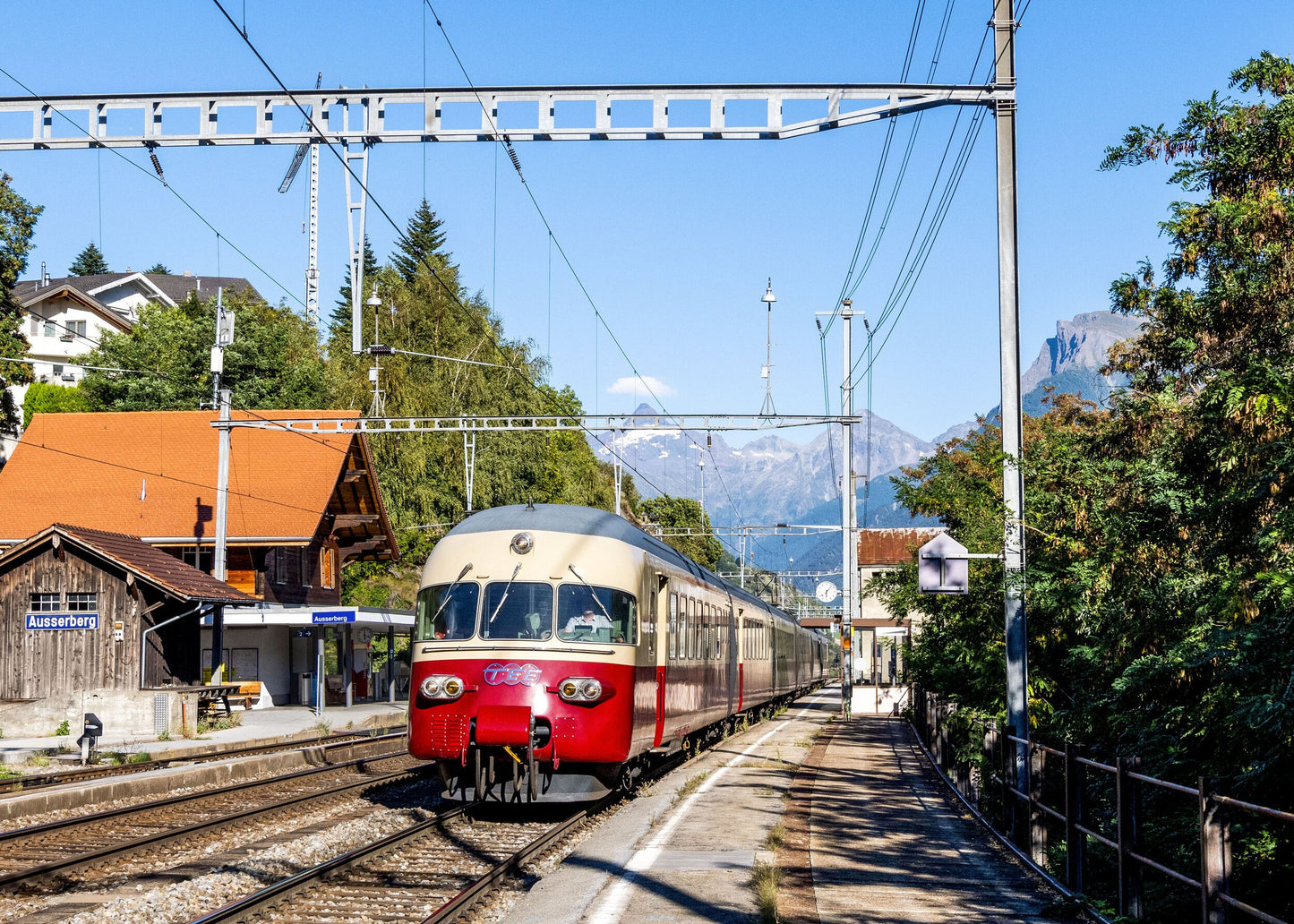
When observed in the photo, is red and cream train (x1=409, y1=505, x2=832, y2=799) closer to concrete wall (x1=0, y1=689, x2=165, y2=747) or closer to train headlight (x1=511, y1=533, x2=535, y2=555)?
train headlight (x1=511, y1=533, x2=535, y2=555)

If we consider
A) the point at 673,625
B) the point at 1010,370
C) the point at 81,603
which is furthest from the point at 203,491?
the point at 1010,370

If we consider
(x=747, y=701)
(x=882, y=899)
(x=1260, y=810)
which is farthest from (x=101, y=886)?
(x=747, y=701)

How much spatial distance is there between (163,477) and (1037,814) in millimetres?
35194

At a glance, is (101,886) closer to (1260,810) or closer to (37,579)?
(1260,810)

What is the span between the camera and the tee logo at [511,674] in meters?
13.8

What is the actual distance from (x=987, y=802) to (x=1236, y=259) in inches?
267

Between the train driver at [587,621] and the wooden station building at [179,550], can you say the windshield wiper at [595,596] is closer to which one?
the train driver at [587,621]

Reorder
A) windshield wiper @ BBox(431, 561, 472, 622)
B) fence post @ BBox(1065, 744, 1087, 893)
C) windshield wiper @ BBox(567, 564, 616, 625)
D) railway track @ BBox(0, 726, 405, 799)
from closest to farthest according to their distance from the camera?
fence post @ BBox(1065, 744, 1087, 893)
windshield wiper @ BBox(567, 564, 616, 625)
windshield wiper @ BBox(431, 561, 472, 622)
railway track @ BBox(0, 726, 405, 799)

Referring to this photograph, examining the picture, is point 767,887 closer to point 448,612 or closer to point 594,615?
point 594,615

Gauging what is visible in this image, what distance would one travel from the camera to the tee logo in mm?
13820

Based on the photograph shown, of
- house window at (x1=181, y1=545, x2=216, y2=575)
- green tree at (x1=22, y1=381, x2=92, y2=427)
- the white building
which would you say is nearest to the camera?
house window at (x1=181, y1=545, x2=216, y2=575)

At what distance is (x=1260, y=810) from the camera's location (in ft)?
20.5

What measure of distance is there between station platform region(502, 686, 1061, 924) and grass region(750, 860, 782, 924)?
5 centimetres

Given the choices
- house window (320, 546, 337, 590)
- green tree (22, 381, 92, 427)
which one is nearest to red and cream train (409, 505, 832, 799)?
house window (320, 546, 337, 590)
